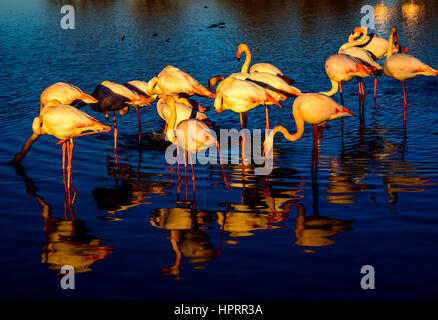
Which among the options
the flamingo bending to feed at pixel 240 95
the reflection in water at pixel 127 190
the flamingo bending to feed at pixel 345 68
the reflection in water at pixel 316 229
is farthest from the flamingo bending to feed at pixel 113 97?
the reflection in water at pixel 316 229

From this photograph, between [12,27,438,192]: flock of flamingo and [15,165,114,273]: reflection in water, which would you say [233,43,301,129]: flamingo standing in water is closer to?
[12,27,438,192]: flock of flamingo

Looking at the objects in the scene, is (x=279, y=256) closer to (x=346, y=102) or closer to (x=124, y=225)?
(x=124, y=225)

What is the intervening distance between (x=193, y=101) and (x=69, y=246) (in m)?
5.52

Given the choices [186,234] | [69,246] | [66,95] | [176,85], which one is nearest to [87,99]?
[66,95]

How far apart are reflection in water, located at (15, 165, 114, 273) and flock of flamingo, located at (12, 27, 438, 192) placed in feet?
4.67

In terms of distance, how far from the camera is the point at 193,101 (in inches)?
477

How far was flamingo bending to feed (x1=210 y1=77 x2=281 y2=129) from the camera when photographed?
36.3ft

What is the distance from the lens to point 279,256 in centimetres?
676

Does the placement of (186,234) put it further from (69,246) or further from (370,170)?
(370,170)

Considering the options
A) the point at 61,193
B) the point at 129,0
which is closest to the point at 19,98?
the point at 61,193

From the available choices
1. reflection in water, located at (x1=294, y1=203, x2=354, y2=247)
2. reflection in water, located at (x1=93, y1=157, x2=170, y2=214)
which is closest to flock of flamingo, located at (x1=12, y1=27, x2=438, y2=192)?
reflection in water, located at (x1=93, y1=157, x2=170, y2=214)

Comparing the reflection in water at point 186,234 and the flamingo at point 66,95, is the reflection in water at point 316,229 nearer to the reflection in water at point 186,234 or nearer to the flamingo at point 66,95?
the reflection in water at point 186,234

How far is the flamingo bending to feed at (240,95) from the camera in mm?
11078
